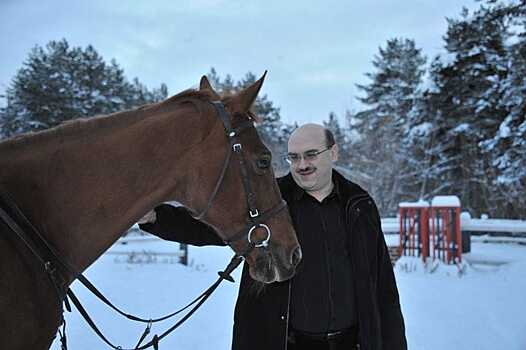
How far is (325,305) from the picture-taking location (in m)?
2.54

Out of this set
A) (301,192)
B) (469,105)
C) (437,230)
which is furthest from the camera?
(469,105)

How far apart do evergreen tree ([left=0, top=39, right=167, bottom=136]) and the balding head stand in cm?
2360

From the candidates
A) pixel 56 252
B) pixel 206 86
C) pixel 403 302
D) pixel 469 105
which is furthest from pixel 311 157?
pixel 469 105

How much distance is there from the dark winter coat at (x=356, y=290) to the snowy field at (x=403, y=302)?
2.92 metres

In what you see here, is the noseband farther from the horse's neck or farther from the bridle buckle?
the horse's neck

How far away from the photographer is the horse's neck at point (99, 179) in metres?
1.93

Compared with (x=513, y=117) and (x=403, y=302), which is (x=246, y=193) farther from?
(x=513, y=117)

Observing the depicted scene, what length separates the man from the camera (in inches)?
99.0

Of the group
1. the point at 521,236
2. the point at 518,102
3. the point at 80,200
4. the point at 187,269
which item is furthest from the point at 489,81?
the point at 80,200

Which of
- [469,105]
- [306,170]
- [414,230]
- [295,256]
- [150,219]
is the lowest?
[414,230]

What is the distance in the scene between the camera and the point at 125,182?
2.06 meters

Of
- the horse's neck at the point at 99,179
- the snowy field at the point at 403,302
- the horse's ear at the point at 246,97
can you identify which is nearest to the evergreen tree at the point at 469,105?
the snowy field at the point at 403,302

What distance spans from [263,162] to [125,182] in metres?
0.67

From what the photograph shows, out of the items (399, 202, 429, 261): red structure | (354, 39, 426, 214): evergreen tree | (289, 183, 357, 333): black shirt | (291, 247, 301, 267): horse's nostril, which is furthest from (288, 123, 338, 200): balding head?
(354, 39, 426, 214): evergreen tree
